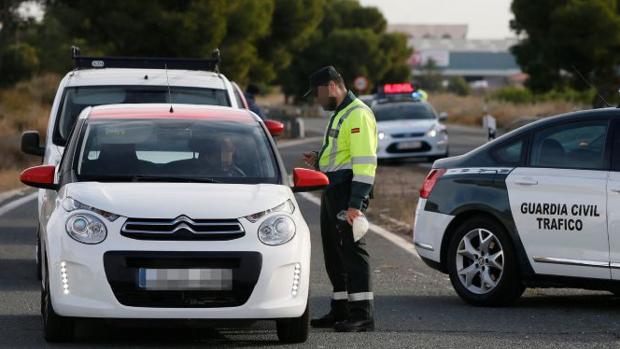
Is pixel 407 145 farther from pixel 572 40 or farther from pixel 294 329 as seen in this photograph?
pixel 294 329

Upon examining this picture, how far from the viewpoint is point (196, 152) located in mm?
9703

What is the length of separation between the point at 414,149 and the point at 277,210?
74.3 feet

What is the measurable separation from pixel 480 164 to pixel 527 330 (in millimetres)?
1927

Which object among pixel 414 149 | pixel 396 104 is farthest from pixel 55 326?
pixel 396 104

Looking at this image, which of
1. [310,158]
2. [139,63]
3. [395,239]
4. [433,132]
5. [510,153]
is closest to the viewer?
[310,158]

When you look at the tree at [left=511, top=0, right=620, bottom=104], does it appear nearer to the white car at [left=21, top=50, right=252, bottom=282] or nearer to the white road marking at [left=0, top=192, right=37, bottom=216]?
the white road marking at [left=0, top=192, right=37, bottom=216]

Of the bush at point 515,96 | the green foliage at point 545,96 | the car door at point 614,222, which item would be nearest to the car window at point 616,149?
the car door at point 614,222

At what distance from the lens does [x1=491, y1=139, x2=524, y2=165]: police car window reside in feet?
36.4

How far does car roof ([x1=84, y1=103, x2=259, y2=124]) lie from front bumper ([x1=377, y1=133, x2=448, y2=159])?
20848 millimetres

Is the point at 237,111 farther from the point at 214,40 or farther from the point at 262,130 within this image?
the point at 214,40

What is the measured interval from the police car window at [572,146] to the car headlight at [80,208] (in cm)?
360

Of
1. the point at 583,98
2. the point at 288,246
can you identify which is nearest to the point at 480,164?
the point at 288,246

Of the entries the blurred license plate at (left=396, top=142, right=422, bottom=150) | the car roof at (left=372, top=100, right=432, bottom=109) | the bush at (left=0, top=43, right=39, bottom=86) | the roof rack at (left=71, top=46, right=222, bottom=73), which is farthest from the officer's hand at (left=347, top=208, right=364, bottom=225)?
the bush at (left=0, top=43, right=39, bottom=86)

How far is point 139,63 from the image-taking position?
1462 centimetres
